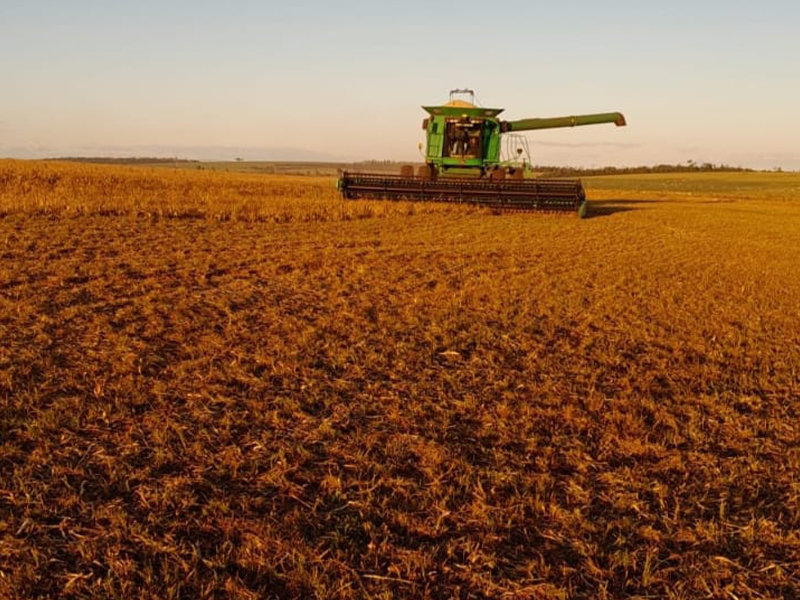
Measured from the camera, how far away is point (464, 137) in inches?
688

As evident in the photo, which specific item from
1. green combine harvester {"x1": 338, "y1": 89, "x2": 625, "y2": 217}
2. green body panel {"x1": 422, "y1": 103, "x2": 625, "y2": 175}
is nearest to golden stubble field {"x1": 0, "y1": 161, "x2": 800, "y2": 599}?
green combine harvester {"x1": 338, "y1": 89, "x2": 625, "y2": 217}

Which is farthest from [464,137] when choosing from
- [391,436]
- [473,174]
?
[391,436]

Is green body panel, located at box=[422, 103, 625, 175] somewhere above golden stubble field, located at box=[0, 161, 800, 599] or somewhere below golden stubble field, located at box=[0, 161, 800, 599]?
above

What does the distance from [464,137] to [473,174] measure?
120cm

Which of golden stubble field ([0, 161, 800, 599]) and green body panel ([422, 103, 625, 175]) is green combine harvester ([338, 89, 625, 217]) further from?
golden stubble field ([0, 161, 800, 599])

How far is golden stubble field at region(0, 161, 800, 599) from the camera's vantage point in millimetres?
2182

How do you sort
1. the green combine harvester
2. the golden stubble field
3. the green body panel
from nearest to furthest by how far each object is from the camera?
the golden stubble field < the green combine harvester < the green body panel

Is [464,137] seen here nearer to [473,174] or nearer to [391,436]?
[473,174]

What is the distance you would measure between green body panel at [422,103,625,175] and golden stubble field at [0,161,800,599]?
1057 centimetres

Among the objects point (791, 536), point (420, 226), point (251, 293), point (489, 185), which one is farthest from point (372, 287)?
point (489, 185)

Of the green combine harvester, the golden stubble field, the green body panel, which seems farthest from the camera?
the green body panel

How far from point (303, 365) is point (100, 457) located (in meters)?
1.68

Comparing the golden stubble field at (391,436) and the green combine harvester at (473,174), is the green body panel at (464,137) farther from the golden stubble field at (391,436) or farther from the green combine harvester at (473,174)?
the golden stubble field at (391,436)

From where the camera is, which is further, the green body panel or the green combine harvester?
the green body panel
